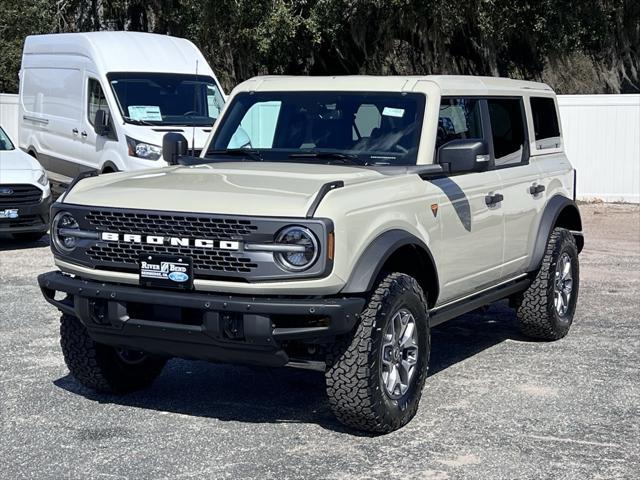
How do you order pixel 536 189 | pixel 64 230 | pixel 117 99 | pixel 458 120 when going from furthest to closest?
pixel 117 99 < pixel 536 189 < pixel 458 120 < pixel 64 230

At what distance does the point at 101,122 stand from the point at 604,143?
9.50 meters

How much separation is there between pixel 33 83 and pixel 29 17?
9.58 metres

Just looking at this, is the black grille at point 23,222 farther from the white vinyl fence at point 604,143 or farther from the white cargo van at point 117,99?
the white vinyl fence at point 604,143

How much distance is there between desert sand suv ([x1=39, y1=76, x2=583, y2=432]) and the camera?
5.37 m

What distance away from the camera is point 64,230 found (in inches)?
236

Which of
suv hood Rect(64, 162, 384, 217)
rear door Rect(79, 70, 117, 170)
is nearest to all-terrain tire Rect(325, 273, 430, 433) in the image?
suv hood Rect(64, 162, 384, 217)

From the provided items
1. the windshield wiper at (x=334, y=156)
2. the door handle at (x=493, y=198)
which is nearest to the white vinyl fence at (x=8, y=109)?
the windshield wiper at (x=334, y=156)

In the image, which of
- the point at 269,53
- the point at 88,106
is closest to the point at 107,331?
the point at 88,106

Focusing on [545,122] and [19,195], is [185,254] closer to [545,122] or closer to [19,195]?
[545,122]

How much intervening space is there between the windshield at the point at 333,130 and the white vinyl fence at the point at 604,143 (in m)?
12.7

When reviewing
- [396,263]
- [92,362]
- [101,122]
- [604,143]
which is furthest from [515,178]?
[604,143]

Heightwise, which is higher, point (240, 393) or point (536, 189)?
point (536, 189)

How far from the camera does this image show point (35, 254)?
1256 centimetres

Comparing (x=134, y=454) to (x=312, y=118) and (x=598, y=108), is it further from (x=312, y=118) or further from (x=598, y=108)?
(x=598, y=108)
